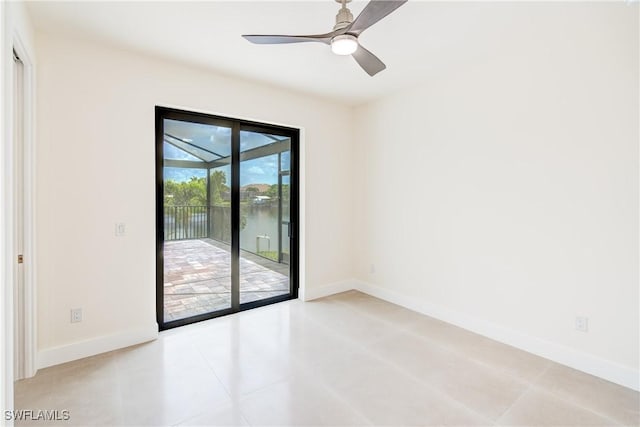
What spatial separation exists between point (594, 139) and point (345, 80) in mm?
2368

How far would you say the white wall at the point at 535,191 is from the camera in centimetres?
229

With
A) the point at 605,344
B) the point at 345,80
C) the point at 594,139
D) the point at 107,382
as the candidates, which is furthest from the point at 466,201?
the point at 107,382

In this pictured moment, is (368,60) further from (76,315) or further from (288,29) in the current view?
(76,315)

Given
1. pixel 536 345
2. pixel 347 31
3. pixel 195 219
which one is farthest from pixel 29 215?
pixel 536 345

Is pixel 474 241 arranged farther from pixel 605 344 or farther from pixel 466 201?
pixel 605 344

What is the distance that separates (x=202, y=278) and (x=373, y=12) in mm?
3104

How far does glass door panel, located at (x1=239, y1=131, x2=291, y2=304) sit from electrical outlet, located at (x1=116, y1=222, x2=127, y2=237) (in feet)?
4.08

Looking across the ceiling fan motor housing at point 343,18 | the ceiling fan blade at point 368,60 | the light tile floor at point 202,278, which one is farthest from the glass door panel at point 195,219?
the ceiling fan motor housing at point 343,18

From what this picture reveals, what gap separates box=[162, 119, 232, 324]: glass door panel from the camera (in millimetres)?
3258

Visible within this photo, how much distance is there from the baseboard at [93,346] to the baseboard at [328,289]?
1.87 m

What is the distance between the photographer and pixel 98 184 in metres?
2.73

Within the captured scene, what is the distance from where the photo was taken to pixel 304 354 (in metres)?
2.71

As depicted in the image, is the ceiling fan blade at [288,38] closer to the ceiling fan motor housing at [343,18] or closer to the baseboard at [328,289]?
the ceiling fan motor housing at [343,18]

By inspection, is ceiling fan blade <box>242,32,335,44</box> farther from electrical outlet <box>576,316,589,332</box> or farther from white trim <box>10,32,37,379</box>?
electrical outlet <box>576,316,589,332</box>
